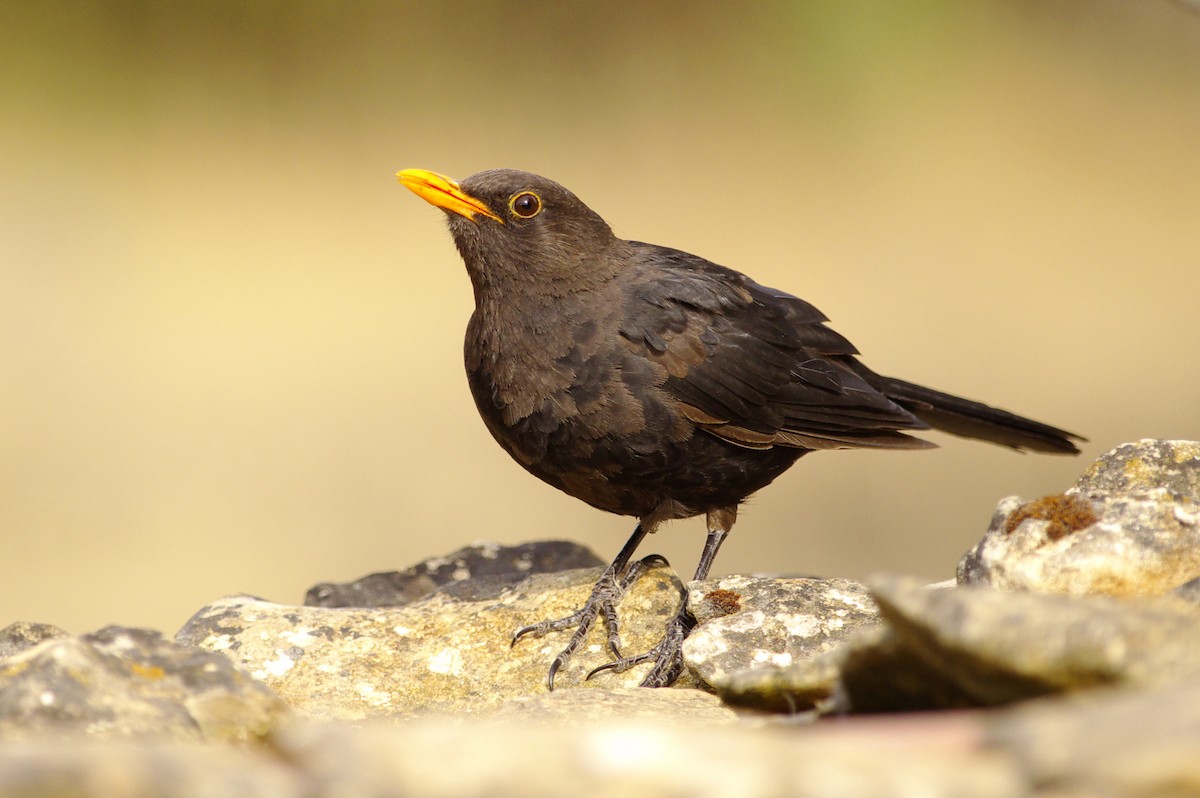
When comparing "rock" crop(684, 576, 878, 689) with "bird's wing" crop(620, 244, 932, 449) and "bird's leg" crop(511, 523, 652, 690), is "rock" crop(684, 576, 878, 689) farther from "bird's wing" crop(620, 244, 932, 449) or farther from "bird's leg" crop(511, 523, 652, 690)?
"bird's wing" crop(620, 244, 932, 449)

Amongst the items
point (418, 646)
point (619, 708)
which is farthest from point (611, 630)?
point (619, 708)

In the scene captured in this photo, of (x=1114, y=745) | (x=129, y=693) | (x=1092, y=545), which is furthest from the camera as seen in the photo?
(x=1092, y=545)

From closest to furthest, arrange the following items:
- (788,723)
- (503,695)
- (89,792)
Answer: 1. (89,792)
2. (788,723)
3. (503,695)

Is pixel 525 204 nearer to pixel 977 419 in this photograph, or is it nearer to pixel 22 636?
pixel 977 419

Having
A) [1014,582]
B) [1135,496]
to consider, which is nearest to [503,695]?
[1014,582]

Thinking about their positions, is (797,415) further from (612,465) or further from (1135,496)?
(1135,496)

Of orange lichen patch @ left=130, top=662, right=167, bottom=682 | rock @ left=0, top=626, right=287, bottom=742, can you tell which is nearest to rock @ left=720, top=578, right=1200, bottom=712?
rock @ left=0, top=626, right=287, bottom=742

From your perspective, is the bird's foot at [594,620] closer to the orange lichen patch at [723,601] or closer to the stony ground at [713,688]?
the stony ground at [713,688]

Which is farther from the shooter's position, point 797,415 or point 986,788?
point 797,415
